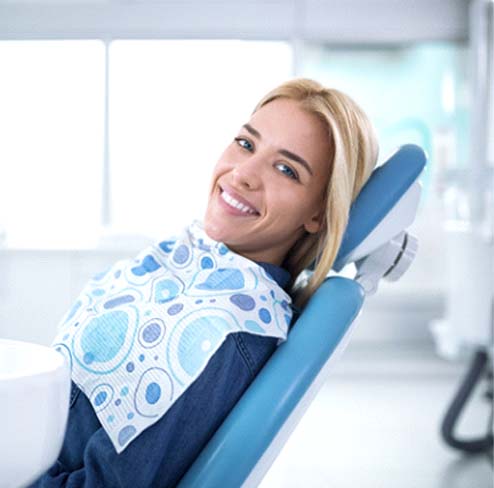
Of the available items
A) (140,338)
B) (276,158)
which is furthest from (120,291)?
(276,158)

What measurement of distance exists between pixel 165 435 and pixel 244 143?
474mm

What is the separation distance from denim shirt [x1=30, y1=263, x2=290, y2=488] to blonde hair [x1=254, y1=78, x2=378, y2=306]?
0.58 feet

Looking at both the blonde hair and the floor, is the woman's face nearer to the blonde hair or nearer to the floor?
the blonde hair

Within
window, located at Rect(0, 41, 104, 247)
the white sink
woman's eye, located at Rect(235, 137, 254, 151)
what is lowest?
window, located at Rect(0, 41, 104, 247)

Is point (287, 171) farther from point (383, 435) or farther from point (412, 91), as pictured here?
point (412, 91)

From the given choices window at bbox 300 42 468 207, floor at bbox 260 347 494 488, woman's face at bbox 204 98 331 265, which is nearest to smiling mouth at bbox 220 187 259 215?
woman's face at bbox 204 98 331 265

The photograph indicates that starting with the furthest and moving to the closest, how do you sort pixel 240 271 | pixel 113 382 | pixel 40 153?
pixel 40 153, pixel 240 271, pixel 113 382

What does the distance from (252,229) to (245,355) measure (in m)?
0.22

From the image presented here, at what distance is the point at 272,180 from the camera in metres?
1.09

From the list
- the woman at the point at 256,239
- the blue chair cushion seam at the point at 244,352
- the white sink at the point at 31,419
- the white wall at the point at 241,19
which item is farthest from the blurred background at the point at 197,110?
the white sink at the point at 31,419

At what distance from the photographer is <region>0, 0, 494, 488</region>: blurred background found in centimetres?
366

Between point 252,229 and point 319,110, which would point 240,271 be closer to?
point 252,229

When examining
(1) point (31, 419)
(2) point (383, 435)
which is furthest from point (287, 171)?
(2) point (383, 435)

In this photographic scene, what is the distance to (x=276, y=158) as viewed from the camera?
1091mm
